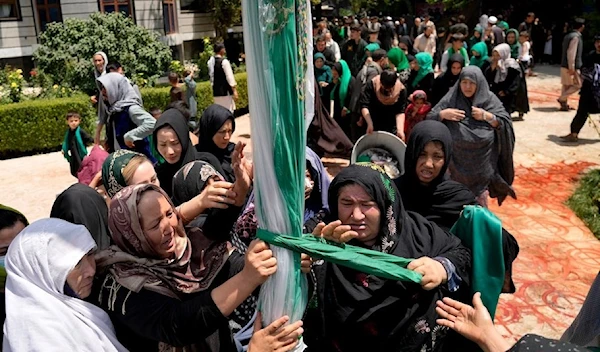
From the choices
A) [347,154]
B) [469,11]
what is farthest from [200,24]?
[347,154]

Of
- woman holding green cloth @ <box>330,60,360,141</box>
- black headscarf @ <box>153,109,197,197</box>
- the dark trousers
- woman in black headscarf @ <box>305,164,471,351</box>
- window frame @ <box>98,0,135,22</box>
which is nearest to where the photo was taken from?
woman in black headscarf @ <box>305,164,471,351</box>

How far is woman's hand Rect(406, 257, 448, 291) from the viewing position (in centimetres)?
171

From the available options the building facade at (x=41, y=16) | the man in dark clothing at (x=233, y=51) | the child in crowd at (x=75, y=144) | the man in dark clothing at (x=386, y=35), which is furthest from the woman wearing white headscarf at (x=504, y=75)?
the building facade at (x=41, y=16)

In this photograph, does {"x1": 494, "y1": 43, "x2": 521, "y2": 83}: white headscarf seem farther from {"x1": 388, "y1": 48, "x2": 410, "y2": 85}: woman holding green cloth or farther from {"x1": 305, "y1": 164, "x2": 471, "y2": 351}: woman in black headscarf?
{"x1": 305, "y1": 164, "x2": 471, "y2": 351}: woman in black headscarf

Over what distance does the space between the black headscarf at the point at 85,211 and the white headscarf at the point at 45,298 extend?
0.82m

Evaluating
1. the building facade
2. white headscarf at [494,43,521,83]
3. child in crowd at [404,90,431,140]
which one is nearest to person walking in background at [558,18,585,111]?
white headscarf at [494,43,521,83]

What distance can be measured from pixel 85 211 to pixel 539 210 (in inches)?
193

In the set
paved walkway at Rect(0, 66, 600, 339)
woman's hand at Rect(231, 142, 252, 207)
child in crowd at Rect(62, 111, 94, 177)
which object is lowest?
paved walkway at Rect(0, 66, 600, 339)

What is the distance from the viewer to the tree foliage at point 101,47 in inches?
515

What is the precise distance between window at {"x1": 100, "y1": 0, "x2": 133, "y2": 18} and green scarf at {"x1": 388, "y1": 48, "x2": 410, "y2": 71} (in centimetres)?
1195

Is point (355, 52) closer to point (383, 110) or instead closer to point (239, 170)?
point (383, 110)

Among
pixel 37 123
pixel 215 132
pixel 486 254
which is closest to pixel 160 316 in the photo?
pixel 486 254

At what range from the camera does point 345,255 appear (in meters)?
1.46

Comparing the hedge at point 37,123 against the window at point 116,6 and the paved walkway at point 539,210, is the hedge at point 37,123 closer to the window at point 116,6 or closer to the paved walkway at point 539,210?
the paved walkway at point 539,210
